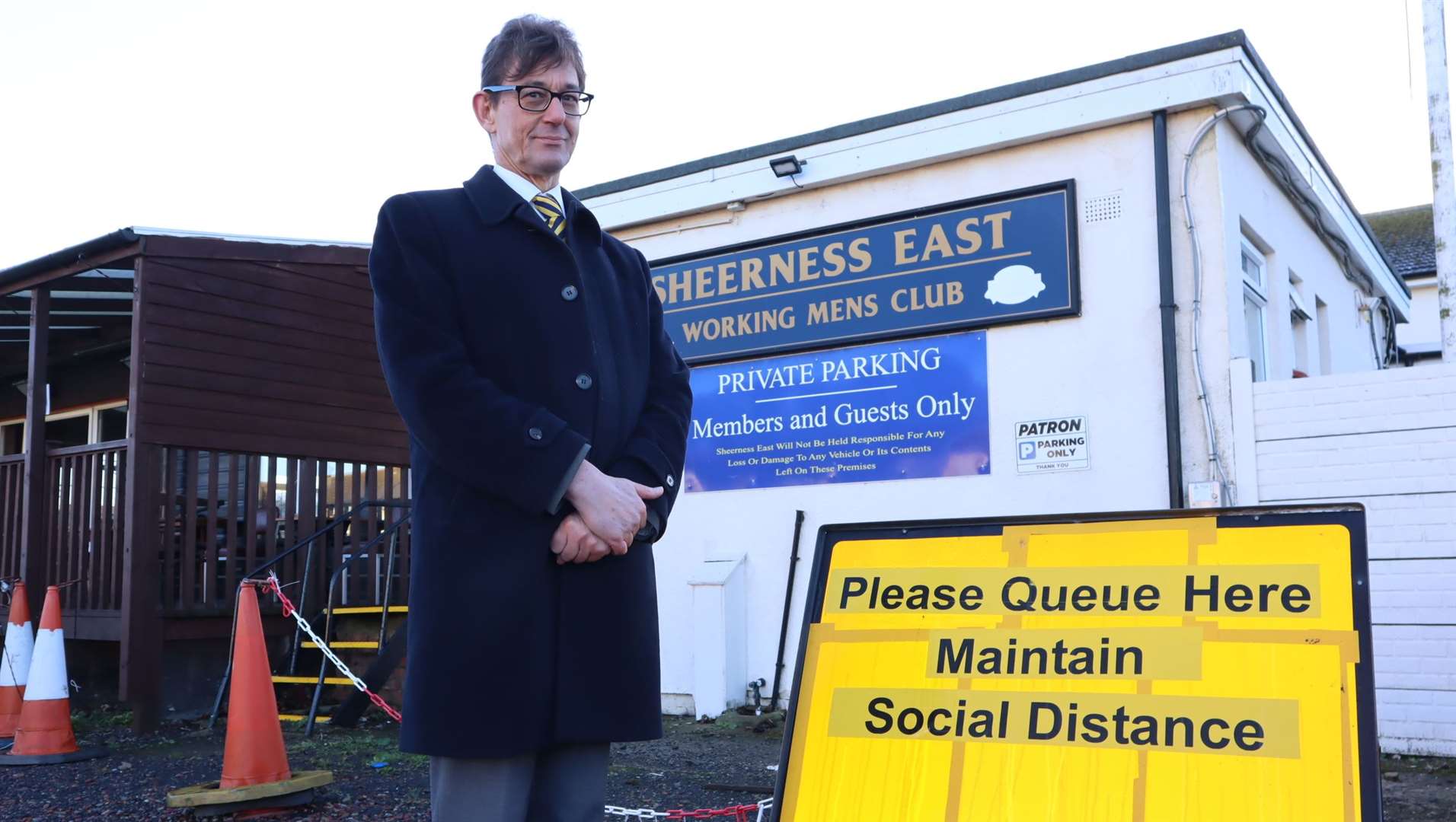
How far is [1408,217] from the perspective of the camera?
3294 centimetres

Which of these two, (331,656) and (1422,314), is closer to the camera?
(331,656)

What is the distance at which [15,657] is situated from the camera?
8.66 metres

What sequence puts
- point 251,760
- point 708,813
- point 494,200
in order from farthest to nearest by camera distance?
point 251,760 → point 708,813 → point 494,200

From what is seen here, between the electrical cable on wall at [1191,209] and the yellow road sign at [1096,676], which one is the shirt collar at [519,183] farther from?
the electrical cable on wall at [1191,209]

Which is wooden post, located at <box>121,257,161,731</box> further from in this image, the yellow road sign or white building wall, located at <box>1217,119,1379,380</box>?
white building wall, located at <box>1217,119,1379,380</box>

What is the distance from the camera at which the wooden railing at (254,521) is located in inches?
364

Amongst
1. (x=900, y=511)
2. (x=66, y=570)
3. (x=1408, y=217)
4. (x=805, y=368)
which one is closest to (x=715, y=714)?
(x=900, y=511)

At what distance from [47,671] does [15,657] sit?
4.38ft

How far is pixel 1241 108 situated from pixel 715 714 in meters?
5.33

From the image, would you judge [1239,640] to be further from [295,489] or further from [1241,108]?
[295,489]

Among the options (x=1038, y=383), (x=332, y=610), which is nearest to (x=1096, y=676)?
(x=1038, y=383)

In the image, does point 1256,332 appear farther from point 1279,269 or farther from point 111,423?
point 111,423

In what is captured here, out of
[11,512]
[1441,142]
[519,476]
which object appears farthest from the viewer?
[11,512]

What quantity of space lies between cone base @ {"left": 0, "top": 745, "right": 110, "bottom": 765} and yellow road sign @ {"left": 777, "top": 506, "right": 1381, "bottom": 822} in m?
6.21
